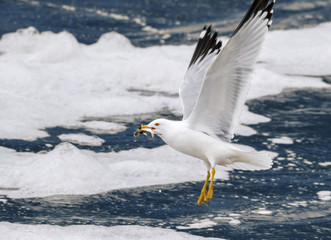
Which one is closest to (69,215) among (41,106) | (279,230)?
(279,230)

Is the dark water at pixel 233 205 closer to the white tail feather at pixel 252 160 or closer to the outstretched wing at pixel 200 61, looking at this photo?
the white tail feather at pixel 252 160

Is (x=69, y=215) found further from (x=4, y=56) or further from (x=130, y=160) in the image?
(x=4, y=56)

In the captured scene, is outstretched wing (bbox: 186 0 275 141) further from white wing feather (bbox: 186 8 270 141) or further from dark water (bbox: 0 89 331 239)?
dark water (bbox: 0 89 331 239)

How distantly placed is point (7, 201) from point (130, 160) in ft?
4.61

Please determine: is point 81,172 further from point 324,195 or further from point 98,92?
point 98,92

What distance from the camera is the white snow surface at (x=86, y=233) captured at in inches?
185

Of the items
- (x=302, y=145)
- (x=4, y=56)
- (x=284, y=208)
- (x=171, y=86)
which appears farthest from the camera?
(x=4, y=56)

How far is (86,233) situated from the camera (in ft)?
15.8

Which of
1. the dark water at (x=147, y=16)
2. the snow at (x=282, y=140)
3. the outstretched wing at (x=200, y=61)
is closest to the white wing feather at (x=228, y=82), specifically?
the outstretched wing at (x=200, y=61)

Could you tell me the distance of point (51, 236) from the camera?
184 inches

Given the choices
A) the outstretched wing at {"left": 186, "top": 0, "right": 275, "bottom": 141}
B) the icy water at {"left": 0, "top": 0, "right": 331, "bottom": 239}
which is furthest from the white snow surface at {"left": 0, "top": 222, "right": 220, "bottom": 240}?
the outstretched wing at {"left": 186, "top": 0, "right": 275, "bottom": 141}

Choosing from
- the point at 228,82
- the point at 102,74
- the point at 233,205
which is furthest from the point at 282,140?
the point at 102,74

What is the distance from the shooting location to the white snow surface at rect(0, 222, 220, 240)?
4.69 metres

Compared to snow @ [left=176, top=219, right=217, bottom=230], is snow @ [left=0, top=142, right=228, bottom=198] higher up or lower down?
higher up
